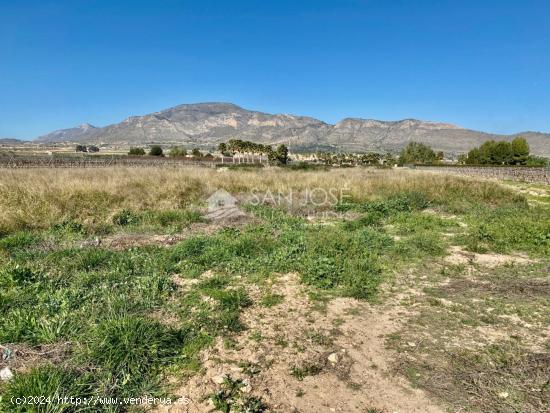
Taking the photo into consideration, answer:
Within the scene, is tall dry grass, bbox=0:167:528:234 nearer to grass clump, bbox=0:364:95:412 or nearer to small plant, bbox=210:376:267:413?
grass clump, bbox=0:364:95:412

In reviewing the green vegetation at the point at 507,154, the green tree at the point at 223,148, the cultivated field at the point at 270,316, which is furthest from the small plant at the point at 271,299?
the green vegetation at the point at 507,154

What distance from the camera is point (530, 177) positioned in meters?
28.9

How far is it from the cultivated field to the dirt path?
0.05 feet

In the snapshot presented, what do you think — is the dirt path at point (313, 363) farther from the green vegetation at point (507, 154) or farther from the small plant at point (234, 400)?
the green vegetation at point (507, 154)

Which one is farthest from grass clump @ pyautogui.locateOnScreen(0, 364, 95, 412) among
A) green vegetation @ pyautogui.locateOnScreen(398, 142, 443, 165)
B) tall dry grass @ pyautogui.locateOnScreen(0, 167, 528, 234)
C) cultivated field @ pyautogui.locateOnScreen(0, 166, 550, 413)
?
green vegetation @ pyautogui.locateOnScreen(398, 142, 443, 165)

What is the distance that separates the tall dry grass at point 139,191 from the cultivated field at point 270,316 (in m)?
0.17

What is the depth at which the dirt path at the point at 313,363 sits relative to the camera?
8.96ft

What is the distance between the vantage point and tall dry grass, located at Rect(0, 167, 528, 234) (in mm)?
8734

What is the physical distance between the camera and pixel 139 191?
1187 centimetres

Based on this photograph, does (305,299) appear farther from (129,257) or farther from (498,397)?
(129,257)

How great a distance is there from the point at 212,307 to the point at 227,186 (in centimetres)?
1060

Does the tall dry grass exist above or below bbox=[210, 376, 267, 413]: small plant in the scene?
above

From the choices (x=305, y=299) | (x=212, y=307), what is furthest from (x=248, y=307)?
(x=305, y=299)

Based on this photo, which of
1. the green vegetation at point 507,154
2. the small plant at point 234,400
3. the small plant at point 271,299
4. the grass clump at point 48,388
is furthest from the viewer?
the green vegetation at point 507,154
